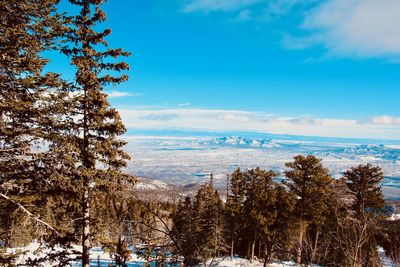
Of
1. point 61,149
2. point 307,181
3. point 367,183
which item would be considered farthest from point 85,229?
point 367,183

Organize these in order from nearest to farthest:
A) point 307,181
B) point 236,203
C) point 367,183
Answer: point 367,183
point 307,181
point 236,203

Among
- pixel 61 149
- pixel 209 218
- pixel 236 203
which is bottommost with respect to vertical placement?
pixel 209 218

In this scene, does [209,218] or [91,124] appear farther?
[209,218]

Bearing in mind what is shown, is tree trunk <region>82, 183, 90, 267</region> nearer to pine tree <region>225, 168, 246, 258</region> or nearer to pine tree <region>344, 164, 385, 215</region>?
pine tree <region>344, 164, 385, 215</region>

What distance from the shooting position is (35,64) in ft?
37.2

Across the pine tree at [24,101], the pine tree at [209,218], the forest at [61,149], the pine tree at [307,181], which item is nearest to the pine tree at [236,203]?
the pine tree at [209,218]

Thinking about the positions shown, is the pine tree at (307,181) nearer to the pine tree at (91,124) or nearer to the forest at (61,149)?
the forest at (61,149)

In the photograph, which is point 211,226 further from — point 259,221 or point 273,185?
point 273,185

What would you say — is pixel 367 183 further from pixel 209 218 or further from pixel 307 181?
pixel 209 218

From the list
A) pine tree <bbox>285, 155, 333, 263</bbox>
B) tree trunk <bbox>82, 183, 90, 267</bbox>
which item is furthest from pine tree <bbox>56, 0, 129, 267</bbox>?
pine tree <bbox>285, 155, 333, 263</bbox>

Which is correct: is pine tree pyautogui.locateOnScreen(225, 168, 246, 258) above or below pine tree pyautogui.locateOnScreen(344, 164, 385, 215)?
below

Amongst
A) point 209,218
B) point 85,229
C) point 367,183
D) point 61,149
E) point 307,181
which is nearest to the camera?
point 61,149

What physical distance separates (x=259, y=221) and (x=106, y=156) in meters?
24.1

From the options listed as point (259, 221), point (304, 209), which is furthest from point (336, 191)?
point (259, 221)
